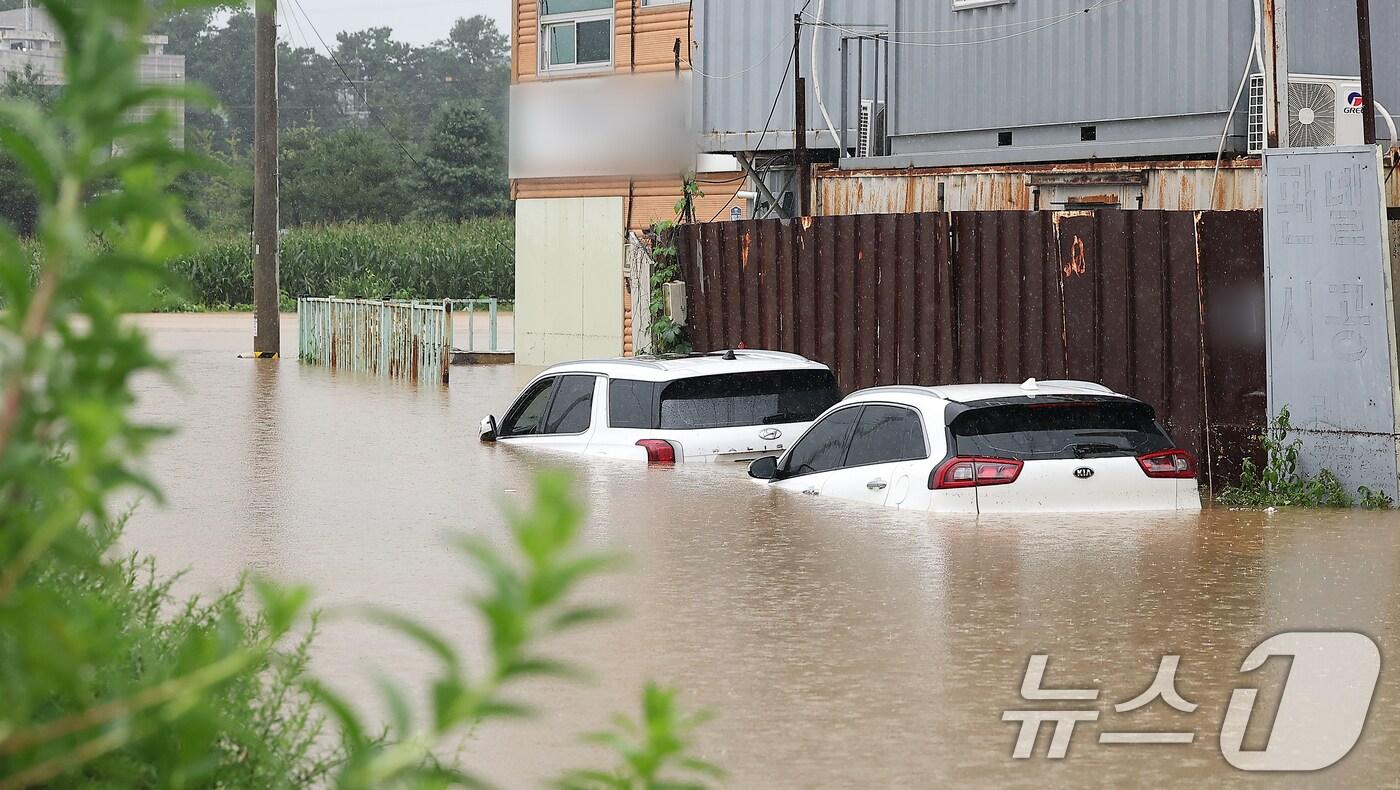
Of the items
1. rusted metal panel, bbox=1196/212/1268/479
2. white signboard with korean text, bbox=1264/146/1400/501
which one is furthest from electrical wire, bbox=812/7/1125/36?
white signboard with korean text, bbox=1264/146/1400/501

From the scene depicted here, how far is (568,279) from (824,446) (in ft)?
56.3

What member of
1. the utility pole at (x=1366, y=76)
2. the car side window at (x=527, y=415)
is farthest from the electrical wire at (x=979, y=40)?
the car side window at (x=527, y=415)

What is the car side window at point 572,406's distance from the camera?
48.6 feet

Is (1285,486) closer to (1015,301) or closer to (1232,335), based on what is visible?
(1232,335)

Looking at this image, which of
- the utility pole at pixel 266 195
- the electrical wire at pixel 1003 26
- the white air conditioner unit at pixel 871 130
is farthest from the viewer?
the utility pole at pixel 266 195

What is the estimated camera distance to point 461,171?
3499 inches

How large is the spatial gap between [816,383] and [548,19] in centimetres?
1689

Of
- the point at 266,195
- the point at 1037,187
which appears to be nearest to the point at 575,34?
the point at 266,195

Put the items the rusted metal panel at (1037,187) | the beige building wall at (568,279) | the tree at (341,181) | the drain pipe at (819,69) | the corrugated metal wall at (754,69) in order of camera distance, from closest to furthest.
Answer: the rusted metal panel at (1037,187), the drain pipe at (819,69), the corrugated metal wall at (754,69), the beige building wall at (568,279), the tree at (341,181)

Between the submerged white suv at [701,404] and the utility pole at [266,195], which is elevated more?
the utility pole at [266,195]

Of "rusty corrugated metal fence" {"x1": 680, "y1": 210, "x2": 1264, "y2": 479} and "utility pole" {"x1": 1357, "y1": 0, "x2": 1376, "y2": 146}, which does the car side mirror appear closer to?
"rusty corrugated metal fence" {"x1": 680, "y1": 210, "x2": 1264, "y2": 479}

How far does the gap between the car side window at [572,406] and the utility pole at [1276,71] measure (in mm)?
5210

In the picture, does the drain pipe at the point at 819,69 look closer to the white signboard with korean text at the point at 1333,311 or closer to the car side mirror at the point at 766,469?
the white signboard with korean text at the point at 1333,311

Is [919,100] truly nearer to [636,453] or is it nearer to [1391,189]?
[1391,189]
